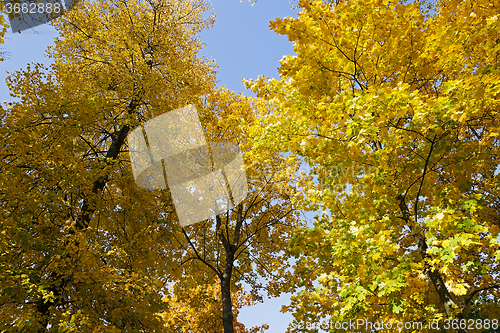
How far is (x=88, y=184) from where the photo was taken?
7258 millimetres

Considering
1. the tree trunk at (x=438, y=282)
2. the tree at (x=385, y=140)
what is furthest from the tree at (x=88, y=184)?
the tree trunk at (x=438, y=282)

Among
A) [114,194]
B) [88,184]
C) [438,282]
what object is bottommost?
[438,282]

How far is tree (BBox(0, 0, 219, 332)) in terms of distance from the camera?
19.4 feet

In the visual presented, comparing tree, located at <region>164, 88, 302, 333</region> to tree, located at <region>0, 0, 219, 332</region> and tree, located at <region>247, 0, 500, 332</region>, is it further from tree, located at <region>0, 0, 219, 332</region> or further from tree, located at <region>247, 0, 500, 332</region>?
tree, located at <region>247, 0, 500, 332</region>

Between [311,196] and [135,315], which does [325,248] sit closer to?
[311,196]

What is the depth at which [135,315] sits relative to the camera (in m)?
6.47

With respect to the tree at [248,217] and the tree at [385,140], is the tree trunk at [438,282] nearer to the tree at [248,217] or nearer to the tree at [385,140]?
the tree at [385,140]

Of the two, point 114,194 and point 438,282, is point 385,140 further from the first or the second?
point 114,194

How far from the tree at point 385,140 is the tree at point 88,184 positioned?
14.0 feet

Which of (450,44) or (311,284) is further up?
(450,44)

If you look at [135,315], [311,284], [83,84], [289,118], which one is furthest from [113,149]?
[311,284]

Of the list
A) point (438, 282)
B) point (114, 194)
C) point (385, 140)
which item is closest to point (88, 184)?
point (114, 194)

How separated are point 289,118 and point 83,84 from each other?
7.27 meters

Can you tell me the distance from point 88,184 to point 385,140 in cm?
686
